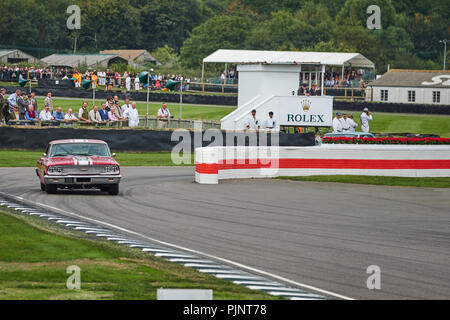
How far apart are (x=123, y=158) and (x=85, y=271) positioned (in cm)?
1992

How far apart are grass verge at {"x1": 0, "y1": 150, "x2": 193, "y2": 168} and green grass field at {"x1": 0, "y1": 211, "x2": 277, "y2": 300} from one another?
14.1 m

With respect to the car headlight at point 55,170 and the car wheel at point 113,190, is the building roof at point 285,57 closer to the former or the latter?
the car wheel at point 113,190

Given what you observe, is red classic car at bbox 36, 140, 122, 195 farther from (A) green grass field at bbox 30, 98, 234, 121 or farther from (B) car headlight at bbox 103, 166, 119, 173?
(A) green grass field at bbox 30, 98, 234, 121

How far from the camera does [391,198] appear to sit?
71.2 ft

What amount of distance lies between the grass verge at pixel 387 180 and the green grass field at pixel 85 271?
13020mm

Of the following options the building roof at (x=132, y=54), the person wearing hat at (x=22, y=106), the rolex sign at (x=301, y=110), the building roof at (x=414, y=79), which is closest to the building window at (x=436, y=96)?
the building roof at (x=414, y=79)

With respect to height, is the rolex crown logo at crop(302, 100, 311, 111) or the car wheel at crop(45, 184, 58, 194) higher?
the rolex crown logo at crop(302, 100, 311, 111)

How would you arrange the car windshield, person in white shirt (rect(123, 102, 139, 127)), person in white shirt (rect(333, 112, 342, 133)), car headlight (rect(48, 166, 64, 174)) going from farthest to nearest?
1. person in white shirt (rect(333, 112, 342, 133))
2. person in white shirt (rect(123, 102, 139, 127))
3. the car windshield
4. car headlight (rect(48, 166, 64, 174))

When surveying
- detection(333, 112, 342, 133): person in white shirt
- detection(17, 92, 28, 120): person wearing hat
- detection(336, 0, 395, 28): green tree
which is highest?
detection(336, 0, 395, 28): green tree

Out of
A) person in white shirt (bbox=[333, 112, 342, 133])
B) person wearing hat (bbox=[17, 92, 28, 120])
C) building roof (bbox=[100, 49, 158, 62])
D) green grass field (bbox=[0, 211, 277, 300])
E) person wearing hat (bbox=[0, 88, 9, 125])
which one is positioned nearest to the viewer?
green grass field (bbox=[0, 211, 277, 300])

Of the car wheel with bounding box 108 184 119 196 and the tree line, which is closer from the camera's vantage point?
the car wheel with bounding box 108 184 119 196

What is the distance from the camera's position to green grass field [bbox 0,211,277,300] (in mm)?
9336

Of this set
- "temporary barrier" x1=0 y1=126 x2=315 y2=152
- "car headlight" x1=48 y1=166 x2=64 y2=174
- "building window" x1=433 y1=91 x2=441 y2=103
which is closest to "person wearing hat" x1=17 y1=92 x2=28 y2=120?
"temporary barrier" x1=0 y1=126 x2=315 y2=152

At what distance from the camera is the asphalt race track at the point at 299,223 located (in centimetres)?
1168
